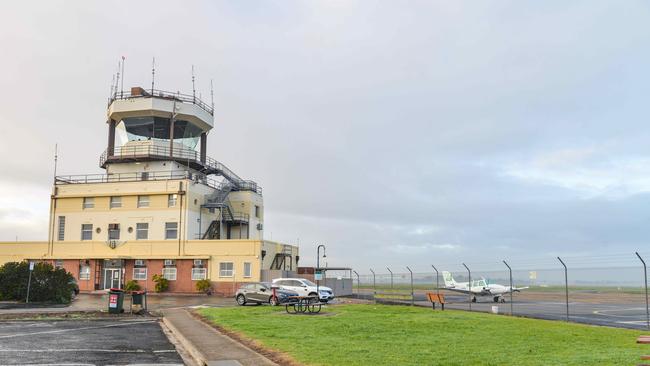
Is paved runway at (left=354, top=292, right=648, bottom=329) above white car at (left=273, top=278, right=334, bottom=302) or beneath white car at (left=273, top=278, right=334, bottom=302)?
beneath

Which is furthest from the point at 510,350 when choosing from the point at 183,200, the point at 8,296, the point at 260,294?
the point at 183,200

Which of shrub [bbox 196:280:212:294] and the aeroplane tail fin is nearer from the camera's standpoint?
shrub [bbox 196:280:212:294]

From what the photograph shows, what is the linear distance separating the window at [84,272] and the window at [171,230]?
7903 millimetres

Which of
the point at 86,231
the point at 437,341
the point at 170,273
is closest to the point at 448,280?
the point at 170,273

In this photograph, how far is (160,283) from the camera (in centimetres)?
5088

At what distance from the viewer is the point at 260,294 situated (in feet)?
112

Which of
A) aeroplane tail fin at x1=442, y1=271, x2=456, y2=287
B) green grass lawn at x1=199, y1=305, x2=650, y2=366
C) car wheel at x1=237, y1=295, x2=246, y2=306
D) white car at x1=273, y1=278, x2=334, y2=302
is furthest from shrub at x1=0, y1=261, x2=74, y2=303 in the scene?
aeroplane tail fin at x1=442, y1=271, x2=456, y2=287

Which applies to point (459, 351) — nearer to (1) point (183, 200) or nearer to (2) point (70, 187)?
(1) point (183, 200)

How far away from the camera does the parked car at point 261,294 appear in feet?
110

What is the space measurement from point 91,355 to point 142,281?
41.0 metres

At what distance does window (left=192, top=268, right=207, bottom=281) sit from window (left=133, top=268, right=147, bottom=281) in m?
4.80

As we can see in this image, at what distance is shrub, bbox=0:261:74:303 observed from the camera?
35.3m

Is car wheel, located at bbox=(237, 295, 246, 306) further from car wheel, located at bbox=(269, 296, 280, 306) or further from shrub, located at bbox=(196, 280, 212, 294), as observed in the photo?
shrub, located at bbox=(196, 280, 212, 294)

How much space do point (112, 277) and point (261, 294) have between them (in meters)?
25.0
